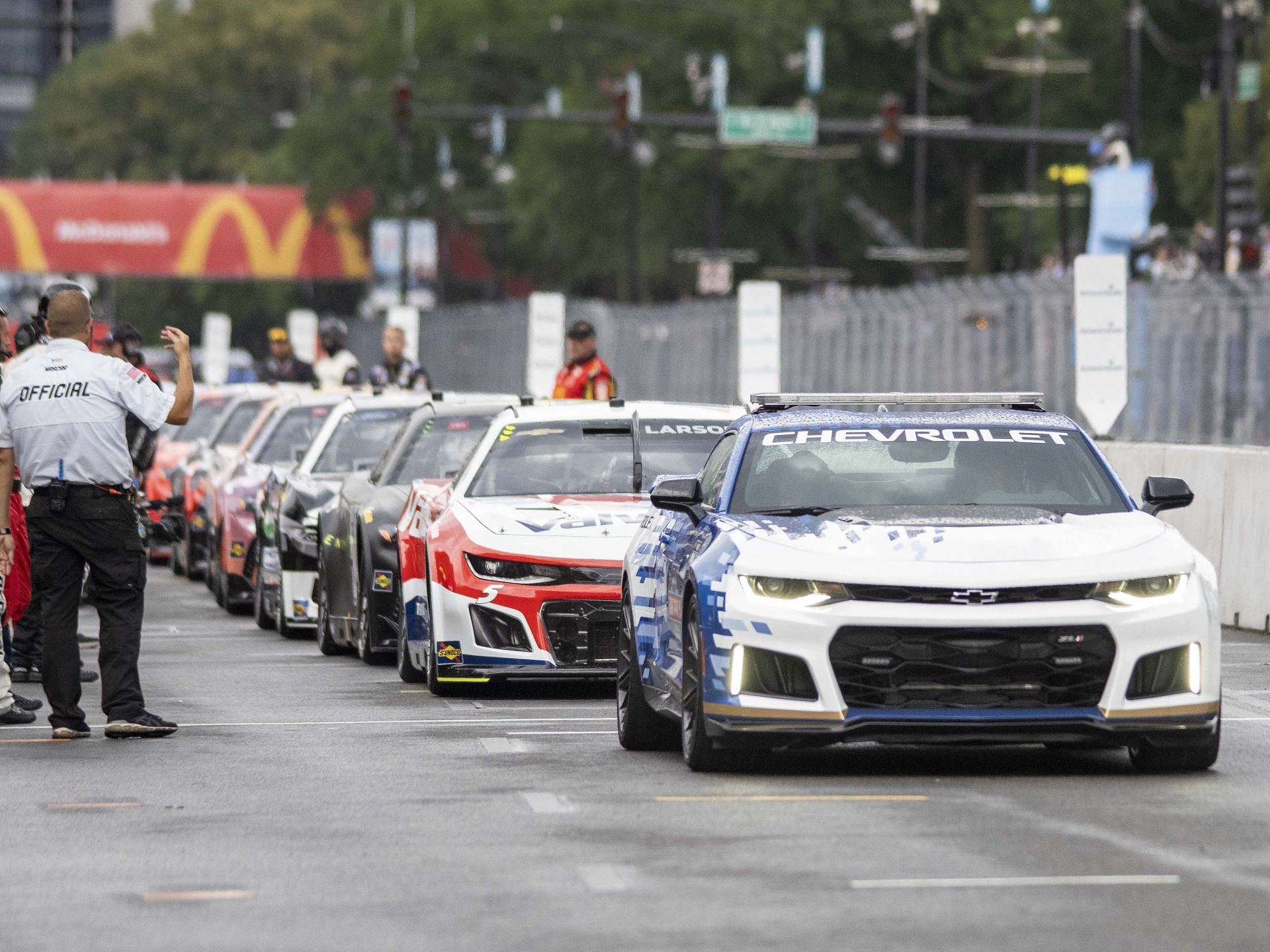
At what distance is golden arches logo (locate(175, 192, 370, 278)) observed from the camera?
325ft

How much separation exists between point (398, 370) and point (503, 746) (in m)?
14.4

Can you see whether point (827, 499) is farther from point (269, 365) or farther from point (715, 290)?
point (715, 290)

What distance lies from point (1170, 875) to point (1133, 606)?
212 cm

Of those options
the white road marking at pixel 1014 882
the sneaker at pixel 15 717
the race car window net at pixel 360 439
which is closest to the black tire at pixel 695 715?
the white road marking at pixel 1014 882

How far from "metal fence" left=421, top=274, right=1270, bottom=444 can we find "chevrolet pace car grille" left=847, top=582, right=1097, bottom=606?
15996mm

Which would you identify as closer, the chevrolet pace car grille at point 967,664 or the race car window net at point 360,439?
the chevrolet pace car grille at point 967,664

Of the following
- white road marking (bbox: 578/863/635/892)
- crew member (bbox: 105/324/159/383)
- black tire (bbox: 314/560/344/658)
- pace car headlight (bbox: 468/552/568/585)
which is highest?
crew member (bbox: 105/324/159/383)

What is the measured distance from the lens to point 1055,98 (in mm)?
66188

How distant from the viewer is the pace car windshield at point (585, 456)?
1516cm

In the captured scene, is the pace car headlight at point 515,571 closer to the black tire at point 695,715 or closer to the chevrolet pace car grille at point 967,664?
the black tire at point 695,715

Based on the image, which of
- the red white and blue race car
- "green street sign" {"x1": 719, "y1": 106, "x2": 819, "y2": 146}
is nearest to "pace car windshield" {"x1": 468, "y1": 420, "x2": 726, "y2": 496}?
the red white and blue race car

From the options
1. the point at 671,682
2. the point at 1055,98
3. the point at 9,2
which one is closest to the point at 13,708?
the point at 671,682

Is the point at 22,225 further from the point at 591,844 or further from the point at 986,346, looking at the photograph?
the point at 591,844

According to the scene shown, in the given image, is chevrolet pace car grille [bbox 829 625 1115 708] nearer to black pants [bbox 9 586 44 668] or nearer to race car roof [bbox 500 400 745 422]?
race car roof [bbox 500 400 745 422]
